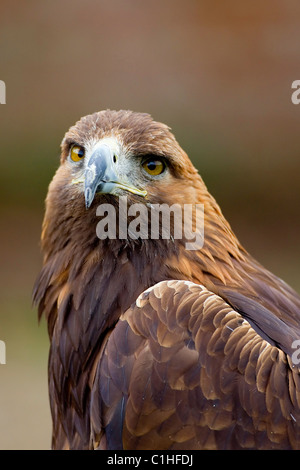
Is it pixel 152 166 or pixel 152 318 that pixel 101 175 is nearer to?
pixel 152 166

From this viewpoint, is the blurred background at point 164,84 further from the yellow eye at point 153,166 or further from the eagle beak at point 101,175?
the eagle beak at point 101,175

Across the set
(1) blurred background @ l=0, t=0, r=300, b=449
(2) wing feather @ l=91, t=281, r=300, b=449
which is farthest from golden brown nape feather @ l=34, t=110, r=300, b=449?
(1) blurred background @ l=0, t=0, r=300, b=449

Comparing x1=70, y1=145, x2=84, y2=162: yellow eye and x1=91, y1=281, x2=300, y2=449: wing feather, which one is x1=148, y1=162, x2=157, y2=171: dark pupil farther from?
x1=91, y1=281, x2=300, y2=449: wing feather

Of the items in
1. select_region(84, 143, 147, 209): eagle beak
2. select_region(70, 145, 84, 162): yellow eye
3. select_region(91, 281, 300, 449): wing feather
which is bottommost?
select_region(91, 281, 300, 449): wing feather

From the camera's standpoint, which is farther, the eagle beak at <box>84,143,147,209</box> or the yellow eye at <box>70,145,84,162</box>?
the yellow eye at <box>70,145,84,162</box>

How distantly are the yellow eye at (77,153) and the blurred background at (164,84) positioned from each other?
12.7 ft

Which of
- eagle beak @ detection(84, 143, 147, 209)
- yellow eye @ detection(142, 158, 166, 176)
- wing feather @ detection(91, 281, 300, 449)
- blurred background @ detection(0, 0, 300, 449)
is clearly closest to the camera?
wing feather @ detection(91, 281, 300, 449)

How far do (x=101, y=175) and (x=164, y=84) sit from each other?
4415 millimetres

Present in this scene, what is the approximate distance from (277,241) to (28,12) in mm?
2992

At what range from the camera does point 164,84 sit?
21.9ft

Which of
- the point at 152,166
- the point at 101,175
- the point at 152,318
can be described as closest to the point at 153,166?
the point at 152,166

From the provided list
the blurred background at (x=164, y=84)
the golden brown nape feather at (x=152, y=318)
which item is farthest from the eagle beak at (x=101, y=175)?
the blurred background at (x=164, y=84)

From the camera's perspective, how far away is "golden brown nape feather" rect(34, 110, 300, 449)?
2.27 meters
